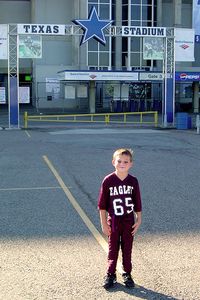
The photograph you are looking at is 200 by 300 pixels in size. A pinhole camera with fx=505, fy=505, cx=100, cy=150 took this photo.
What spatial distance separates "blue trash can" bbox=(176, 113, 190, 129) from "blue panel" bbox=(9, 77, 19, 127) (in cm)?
924

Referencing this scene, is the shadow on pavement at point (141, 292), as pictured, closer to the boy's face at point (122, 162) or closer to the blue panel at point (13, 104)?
the boy's face at point (122, 162)

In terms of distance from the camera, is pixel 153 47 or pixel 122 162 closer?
pixel 122 162

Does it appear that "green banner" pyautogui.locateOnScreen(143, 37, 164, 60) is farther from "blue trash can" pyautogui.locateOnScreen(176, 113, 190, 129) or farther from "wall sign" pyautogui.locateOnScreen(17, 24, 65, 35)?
"wall sign" pyautogui.locateOnScreen(17, 24, 65, 35)

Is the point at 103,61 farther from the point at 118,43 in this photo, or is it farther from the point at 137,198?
the point at 137,198

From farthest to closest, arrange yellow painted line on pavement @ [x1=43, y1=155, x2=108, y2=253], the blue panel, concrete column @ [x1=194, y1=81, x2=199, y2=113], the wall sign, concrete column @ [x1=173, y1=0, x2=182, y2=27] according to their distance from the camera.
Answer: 1. concrete column @ [x1=173, y1=0, x2=182, y2=27]
2. concrete column @ [x1=194, y1=81, x2=199, y2=113]
3. the wall sign
4. the blue panel
5. yellow painted line on pavement @ [x1=43, y1=155, x2=108, y2=253]

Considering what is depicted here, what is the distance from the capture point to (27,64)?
176 feet

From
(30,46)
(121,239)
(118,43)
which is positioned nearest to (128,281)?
(121,239)

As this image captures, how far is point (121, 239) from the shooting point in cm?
489

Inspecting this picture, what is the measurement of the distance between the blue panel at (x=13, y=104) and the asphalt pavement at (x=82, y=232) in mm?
13911

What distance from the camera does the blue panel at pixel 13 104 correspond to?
2852cm

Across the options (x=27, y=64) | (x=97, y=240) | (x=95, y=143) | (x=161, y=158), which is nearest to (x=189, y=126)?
(x=95, y=143)

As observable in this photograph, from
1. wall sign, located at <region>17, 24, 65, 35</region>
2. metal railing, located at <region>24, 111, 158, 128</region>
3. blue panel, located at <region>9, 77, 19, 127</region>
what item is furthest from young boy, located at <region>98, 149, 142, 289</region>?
wall sign, located at <region>17, 24, 65, 35</region>

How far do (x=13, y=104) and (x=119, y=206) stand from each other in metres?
24.7

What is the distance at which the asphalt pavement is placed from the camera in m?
4.94
